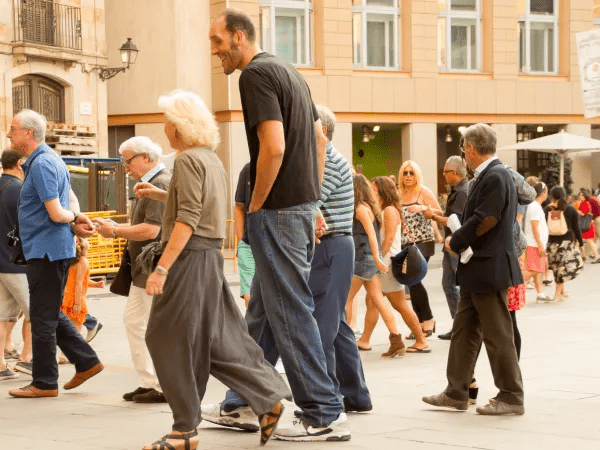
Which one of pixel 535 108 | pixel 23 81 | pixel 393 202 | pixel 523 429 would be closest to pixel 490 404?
pixel 523 429

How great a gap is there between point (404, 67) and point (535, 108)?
464 cm

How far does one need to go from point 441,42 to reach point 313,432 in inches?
1260

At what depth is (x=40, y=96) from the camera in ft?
104

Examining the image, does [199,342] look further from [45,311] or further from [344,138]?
[344,138]

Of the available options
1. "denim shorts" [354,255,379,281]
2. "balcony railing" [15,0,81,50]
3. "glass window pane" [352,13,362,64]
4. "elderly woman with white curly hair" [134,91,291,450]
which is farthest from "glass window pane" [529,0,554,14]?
"elderly woman with white curly hair" [134,91,291,450]

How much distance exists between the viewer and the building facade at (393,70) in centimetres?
3494

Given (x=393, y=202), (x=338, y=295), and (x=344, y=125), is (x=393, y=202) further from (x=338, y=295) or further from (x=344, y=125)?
(x=344, y=125)

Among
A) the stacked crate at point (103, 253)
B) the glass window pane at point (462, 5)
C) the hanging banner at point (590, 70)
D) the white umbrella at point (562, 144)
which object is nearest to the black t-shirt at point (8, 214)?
the hanging banner at point (590, 70)

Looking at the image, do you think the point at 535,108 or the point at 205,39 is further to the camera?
the point at 535,108

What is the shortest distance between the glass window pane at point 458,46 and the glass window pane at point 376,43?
234cm

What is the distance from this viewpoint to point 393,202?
12125mm

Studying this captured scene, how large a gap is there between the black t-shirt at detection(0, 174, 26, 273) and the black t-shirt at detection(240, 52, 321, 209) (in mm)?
3930

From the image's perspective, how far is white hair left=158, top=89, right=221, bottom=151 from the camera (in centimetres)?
698

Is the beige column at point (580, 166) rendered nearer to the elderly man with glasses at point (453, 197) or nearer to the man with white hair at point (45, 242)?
the elderly man with glasses at point (453, 197)
